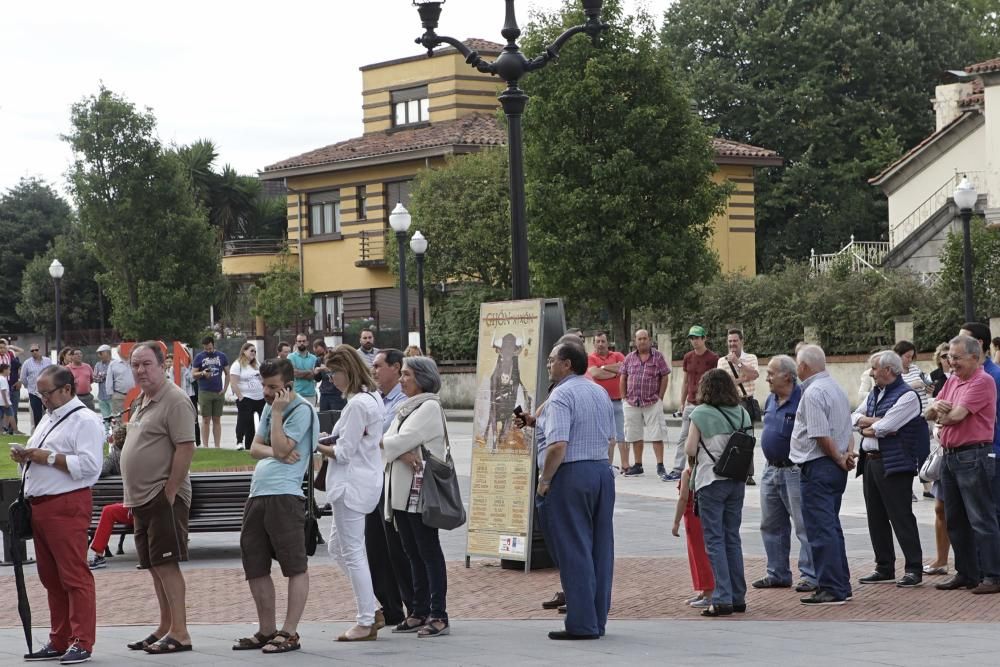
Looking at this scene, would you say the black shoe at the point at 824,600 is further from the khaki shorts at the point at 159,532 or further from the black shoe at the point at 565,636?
the khaki shorts at the point at 159,532

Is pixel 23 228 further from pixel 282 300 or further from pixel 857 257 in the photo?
pixel 857 257

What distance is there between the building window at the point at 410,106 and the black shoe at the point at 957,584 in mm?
44116

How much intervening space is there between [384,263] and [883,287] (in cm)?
2287

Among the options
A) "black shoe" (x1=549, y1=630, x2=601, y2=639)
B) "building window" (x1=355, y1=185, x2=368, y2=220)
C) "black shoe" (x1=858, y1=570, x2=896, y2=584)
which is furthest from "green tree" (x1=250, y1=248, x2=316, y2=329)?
"black shoe" (x1=549, y1=630, x2=601, y2=639)

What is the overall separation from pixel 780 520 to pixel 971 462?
140cm

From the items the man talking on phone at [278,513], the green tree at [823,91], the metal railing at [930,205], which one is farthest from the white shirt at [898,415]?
the green tree at [823,91]

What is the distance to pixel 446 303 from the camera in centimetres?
4494

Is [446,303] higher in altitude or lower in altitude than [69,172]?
lower

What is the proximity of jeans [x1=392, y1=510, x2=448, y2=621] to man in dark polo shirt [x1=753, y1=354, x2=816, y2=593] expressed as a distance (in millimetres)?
2664

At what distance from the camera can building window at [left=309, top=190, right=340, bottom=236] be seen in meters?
54.6

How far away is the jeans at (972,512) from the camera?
10.6 meters

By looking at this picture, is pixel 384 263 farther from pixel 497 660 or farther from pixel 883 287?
pixel 497 660

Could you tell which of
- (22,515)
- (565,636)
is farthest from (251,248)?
(565,636)

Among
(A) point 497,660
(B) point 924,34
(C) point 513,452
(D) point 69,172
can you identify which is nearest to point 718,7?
(B) point 924,34
